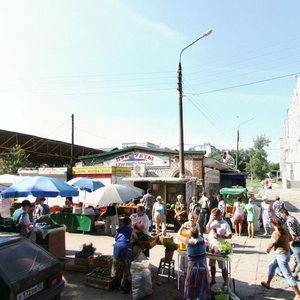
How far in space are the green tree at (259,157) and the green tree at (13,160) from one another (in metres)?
56.6

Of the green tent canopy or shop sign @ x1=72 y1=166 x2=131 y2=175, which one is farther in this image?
shop sign @ x1=72 y1=166 x2=131 y2=175

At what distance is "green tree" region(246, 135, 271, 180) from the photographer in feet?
250

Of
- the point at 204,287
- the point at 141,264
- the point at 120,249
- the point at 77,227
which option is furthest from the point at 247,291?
the point at 77,227

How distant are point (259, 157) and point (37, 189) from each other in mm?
72354

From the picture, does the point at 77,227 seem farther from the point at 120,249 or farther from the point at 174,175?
the point at 174,175

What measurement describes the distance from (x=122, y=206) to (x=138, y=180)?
111 inches

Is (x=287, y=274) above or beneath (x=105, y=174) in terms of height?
beneath

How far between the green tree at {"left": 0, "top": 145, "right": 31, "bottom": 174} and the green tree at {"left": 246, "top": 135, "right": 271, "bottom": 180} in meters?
56.6

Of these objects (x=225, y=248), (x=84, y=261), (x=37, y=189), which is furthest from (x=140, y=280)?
(x=37, y=189)

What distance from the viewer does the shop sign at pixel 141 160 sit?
25.2m

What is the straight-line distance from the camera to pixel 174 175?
24.7 metres

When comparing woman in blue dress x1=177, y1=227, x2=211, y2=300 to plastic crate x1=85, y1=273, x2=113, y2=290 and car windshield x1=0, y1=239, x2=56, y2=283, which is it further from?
car windshield x1=0, y1=239, x2=56, y2=283

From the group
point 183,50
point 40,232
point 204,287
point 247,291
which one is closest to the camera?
point 204,287

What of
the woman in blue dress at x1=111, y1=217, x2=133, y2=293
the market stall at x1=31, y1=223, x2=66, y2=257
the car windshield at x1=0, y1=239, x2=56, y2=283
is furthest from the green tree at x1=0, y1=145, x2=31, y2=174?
the car windshield at x1=0, y1=239, x2=56, y2=283
